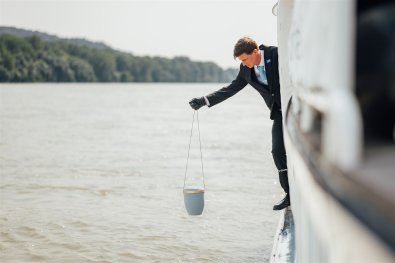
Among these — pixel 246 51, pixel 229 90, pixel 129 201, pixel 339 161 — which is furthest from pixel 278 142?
pixel 129 201

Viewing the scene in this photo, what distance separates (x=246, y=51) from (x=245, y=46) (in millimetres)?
53

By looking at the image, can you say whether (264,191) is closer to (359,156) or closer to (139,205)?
(139,205)

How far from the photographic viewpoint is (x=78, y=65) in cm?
10931

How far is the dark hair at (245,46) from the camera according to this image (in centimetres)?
536

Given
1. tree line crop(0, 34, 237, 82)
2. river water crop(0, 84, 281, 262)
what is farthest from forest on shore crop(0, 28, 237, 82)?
river water crop(0, 84, 281, 262)

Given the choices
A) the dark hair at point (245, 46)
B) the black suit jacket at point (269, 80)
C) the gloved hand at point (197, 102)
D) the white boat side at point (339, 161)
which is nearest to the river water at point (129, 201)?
the gloved hand at point (197, 102)

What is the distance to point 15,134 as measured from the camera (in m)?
21.5

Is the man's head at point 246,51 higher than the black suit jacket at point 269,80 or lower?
higher

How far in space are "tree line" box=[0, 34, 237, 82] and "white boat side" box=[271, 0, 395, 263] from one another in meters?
92.3

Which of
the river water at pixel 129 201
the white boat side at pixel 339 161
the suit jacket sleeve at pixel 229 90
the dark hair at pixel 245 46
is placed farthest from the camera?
the river water at pixel 129 201

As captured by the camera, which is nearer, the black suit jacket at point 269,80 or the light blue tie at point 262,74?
the black suit jacket at point 269,80

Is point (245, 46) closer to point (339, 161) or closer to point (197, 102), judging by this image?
point (197, 102)

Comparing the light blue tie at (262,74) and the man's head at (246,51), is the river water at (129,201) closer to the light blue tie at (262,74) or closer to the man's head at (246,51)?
the light blue tie at (262,74)

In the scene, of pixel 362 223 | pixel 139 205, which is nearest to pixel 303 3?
pixel 362 223
